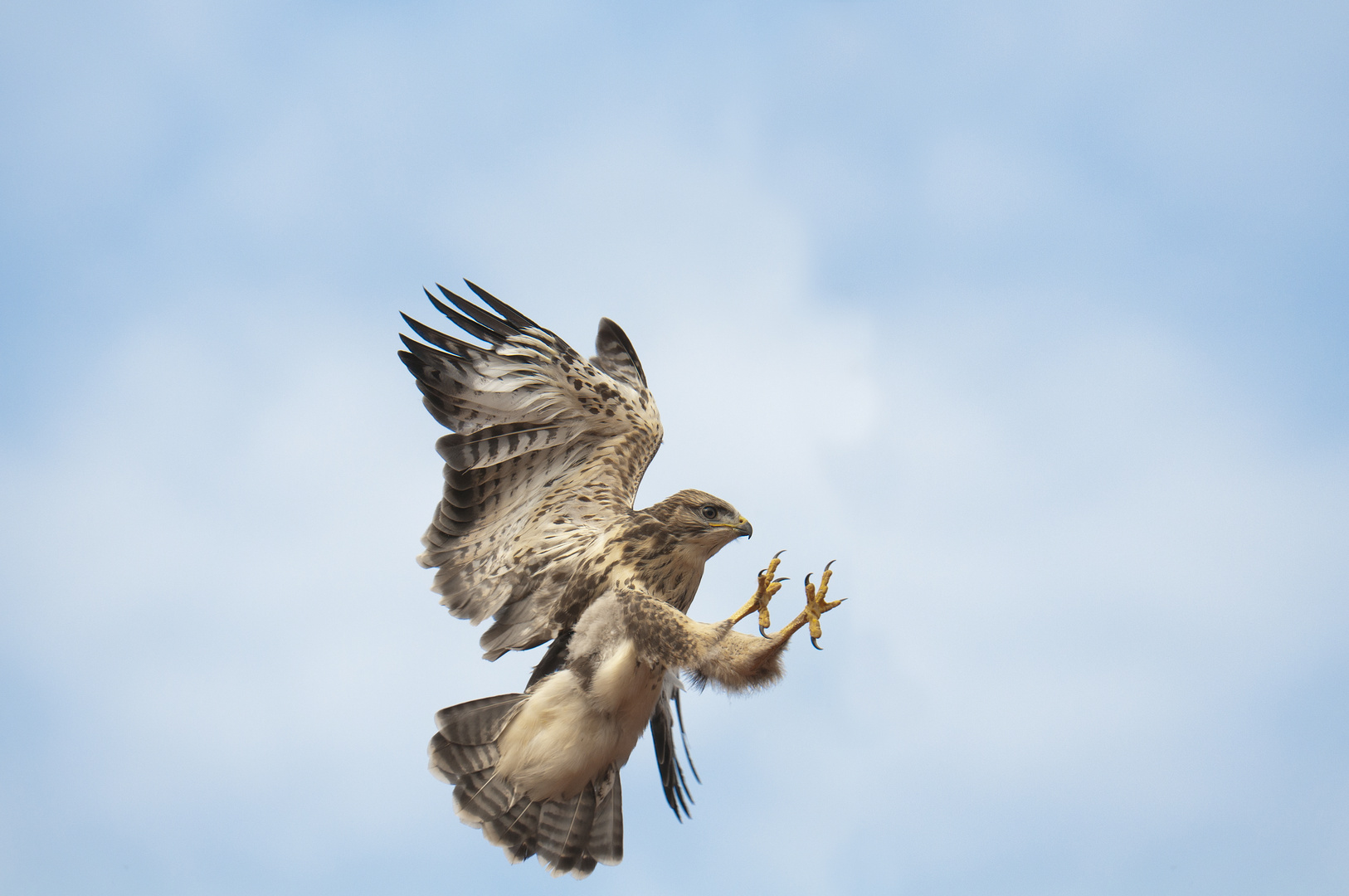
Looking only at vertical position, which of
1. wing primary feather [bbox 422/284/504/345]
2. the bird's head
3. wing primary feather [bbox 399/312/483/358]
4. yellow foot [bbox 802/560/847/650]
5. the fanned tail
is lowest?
the fanned tail

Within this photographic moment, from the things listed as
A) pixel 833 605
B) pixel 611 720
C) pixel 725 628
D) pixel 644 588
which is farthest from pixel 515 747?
pixel 833 605

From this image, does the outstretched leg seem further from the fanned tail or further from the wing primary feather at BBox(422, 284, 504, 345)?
the wing primary feather at BBox(422, 284, 504, 345)

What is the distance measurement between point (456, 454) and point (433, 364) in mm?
417

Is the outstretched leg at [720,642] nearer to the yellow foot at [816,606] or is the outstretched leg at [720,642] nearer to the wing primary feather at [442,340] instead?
the yellow foot at [816,606]

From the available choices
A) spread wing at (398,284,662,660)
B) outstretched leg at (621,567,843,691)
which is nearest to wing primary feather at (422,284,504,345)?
spread wing at (398,284,662,660)

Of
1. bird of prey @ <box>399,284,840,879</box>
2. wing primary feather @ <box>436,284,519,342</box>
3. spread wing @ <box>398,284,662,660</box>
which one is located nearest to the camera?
bird of prey @ <box>399,284,840,879</box>

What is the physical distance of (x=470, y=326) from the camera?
5582 millimetres

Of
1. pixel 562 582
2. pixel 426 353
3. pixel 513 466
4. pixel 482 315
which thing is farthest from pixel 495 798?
pixel 482 315

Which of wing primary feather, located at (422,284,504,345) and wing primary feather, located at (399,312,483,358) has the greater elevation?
wing primary feather, located at (422,284,504,345)

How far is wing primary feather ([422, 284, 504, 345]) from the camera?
18.3 ft

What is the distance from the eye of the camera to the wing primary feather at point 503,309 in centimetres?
561

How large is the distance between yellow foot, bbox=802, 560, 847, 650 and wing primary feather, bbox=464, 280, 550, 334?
1.95m

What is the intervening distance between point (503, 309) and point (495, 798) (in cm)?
217

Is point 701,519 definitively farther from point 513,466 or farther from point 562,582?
point 513,466
